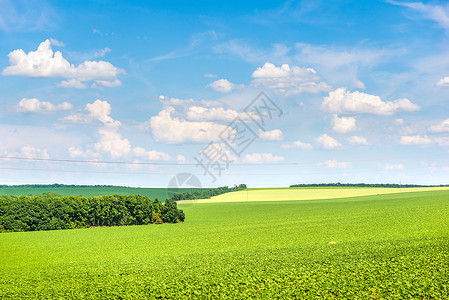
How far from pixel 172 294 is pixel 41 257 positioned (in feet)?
104

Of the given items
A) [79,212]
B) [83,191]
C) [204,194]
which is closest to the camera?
[79,212]

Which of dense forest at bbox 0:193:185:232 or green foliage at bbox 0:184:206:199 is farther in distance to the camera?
green foliage at bbox 0:184:206:199

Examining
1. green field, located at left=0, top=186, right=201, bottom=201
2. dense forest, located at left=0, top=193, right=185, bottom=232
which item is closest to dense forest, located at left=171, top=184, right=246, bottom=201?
green field, located at left=0, top=186, right=201, bottom=201

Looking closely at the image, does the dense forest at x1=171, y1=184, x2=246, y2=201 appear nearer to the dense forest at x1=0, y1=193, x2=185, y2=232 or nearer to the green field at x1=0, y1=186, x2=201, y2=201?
the green field at x1=0, y1=186, x2=201, y2=201

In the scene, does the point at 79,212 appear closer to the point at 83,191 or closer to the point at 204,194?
the point at 83,191

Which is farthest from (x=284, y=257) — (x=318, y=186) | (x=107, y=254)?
(x=318, y=186)

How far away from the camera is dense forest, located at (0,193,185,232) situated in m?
74.7

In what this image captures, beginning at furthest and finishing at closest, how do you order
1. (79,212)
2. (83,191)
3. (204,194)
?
(204,194) → (83,191) → (79,212)

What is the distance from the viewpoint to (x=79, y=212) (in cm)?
8100

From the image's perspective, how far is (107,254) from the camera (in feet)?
149

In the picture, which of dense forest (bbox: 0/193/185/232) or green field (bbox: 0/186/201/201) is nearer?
dense forest (bbox: 0/193/185/232)

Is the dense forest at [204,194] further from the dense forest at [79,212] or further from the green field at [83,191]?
the dense forest at [79,212]

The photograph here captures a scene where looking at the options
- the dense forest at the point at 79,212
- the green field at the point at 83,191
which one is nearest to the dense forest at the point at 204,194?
the green field at the point at 83,191

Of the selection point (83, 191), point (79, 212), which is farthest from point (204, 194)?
point (79, 212)
